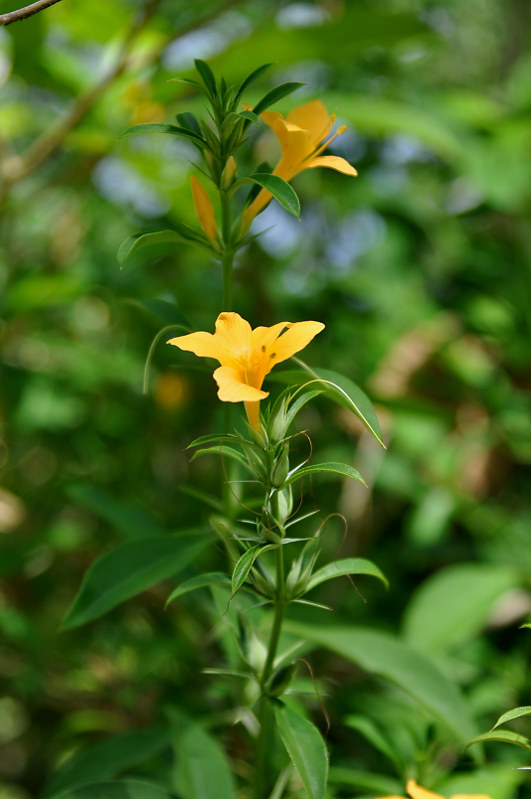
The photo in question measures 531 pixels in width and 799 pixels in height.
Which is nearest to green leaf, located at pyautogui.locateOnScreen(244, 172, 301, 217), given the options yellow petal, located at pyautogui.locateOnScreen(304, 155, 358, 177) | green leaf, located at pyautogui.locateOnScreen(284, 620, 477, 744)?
yellow petal, located at pyautogui.locateOnScreen(304, 155, 358, 177)

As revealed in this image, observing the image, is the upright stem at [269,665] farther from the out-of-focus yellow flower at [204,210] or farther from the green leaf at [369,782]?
the out-of-focus yellow flower at [204,210]

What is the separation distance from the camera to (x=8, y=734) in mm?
1166

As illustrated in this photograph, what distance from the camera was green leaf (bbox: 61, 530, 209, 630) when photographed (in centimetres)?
41

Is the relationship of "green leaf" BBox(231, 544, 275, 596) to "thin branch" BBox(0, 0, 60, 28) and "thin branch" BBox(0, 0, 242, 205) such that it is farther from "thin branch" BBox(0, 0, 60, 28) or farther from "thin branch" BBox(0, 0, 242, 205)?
"thin branch" BBox(0, 0, 242, 205)

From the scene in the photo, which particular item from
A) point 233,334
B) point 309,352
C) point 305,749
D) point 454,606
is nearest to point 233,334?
point 233,334

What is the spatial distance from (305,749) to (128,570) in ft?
0.51

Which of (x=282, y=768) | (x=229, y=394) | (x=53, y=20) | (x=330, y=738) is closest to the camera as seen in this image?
(x=229, y=394)

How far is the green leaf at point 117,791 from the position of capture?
42cm

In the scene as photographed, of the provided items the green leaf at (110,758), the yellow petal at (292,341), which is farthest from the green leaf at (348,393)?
the green leaf at (110,758)

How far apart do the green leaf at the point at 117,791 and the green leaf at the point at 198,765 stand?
1.4 inches

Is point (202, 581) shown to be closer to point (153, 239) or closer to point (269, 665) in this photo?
point (269, 665)

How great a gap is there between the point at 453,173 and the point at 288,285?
393mm

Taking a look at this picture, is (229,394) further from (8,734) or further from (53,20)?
(8,734)

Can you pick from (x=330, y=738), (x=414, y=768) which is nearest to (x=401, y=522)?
(x=330, y=738)
